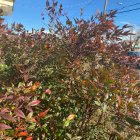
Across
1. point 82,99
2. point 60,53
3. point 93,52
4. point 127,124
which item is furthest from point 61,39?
point 127,124

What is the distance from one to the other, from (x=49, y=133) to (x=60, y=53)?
1.18m

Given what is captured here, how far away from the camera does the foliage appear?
7.92 ft

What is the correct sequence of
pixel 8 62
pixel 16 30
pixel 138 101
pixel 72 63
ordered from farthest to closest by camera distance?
pixel 16 30
pixel 8 62
pixel 72 63
pixel 138 101

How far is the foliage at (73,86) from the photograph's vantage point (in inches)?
95.0

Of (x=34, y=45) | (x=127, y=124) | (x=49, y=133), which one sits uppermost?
(x=34, y=45)

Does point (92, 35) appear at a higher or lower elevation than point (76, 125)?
higher

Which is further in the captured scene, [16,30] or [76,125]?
[16,30]

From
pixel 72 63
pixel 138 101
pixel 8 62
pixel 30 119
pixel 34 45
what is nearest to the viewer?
pixel 30 119

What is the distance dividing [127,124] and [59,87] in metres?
1.12

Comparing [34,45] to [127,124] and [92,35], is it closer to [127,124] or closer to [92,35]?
[92,35]

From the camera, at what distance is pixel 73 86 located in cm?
305

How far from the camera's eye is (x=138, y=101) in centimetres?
279

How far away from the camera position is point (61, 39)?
13.0 feet

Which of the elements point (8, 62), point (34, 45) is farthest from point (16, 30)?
point (8, 62)
